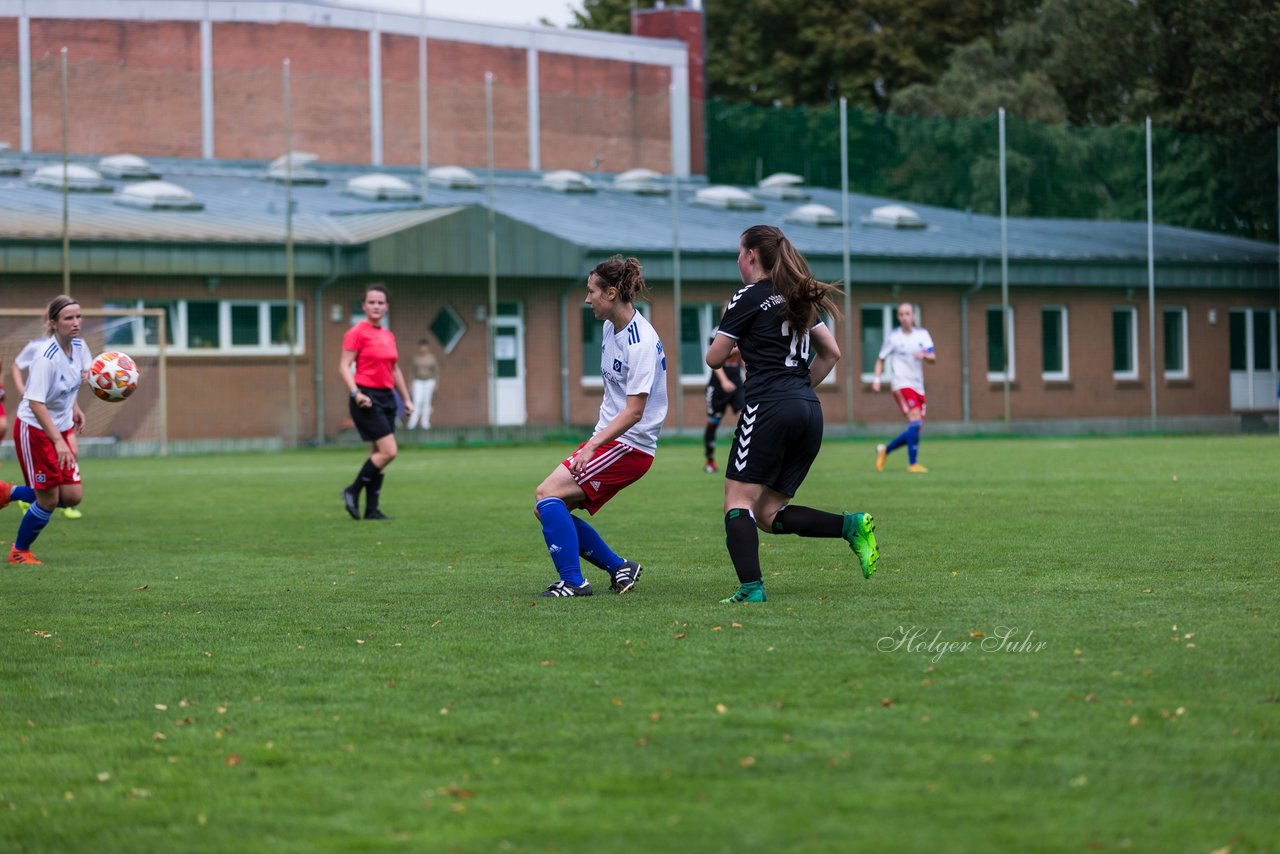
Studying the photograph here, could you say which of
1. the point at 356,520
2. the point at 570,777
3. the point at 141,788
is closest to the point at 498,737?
the point at 570,777

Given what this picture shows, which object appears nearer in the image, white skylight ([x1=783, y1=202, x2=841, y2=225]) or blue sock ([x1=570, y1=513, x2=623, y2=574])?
blue sock ([x1=570, y1=513, x2=623, y2=574])

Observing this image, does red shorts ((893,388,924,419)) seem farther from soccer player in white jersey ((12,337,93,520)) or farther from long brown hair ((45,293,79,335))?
long brown hair ((45,293,79,335))

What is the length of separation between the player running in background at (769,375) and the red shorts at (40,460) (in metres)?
5.61

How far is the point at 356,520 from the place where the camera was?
53.7ft

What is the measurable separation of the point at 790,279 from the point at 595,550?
2.06 metres

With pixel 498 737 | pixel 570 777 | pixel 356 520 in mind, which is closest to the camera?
pixel 570 777

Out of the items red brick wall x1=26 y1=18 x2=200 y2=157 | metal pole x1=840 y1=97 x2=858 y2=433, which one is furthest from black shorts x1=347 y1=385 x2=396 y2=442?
red brick wall x1=26 y1=18 x2=200 y2=157

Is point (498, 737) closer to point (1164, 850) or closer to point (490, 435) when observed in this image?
point (1164, 850)

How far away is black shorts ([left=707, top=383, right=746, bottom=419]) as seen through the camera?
23.2 metres

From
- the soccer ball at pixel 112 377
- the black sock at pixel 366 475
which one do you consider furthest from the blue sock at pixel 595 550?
the black sock at pixel 366 475

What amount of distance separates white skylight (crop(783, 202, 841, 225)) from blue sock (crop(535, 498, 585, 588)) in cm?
3571

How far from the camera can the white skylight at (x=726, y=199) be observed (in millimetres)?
46281

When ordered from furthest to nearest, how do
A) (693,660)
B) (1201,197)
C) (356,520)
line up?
(1201,197) → (356,520) → (693,660)

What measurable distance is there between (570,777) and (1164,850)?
1727 mm
